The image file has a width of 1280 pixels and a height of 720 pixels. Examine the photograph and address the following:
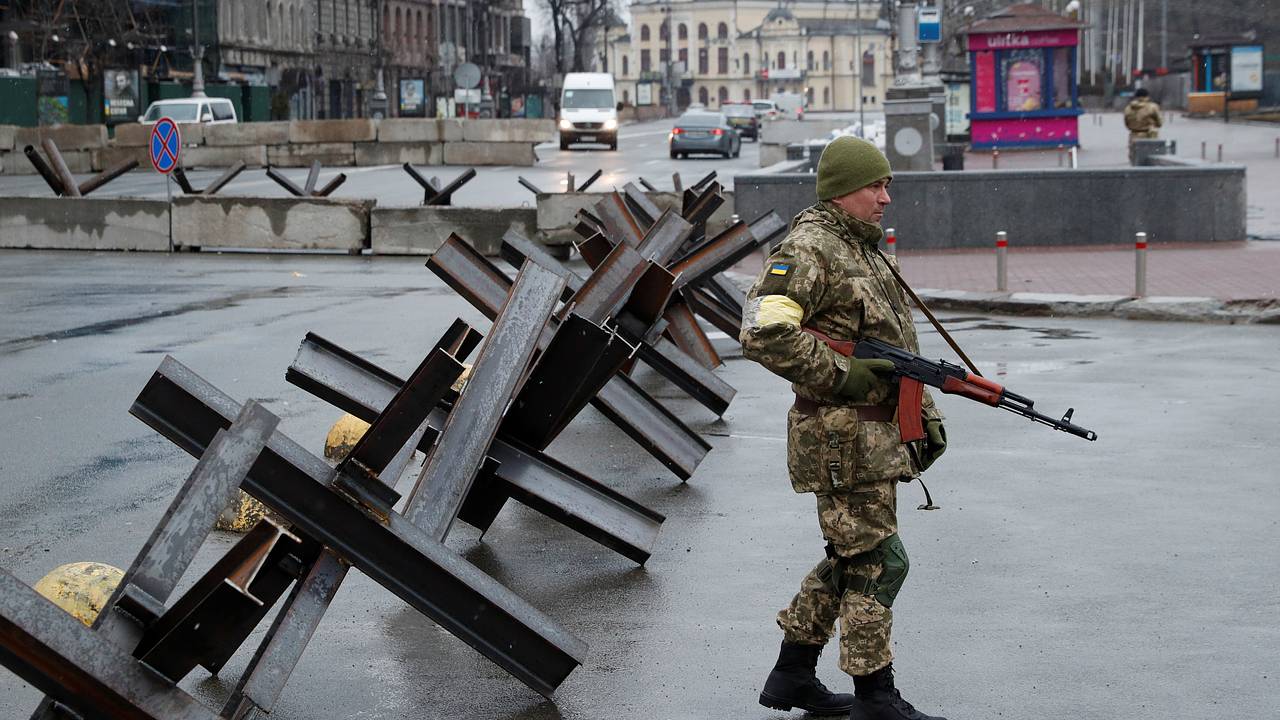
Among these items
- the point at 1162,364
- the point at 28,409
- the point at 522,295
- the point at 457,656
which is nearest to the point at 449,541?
the point at 457,656

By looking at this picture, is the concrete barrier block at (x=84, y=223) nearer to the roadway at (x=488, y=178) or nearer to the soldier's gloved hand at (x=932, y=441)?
the roadway at (x=488, y=178)

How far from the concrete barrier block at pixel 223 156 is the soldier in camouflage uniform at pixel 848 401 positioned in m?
41.1

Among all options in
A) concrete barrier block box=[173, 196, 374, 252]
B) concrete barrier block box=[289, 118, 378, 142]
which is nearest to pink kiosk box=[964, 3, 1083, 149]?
concrete barrier block box=[289, 118, 378, 142]

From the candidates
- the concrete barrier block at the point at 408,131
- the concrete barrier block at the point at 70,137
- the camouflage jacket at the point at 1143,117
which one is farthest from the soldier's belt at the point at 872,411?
the concrete barrier block at the point at 408,131

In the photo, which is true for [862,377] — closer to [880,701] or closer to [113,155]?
[880,701]

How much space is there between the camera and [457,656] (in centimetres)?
555

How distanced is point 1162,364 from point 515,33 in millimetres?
100897

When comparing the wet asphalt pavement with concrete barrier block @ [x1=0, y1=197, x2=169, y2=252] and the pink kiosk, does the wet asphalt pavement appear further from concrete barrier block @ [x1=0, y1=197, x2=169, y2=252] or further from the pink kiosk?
the pink kiosk

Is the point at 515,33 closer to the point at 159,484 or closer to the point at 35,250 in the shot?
the point at 35,250

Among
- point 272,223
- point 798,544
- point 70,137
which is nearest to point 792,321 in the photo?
point 798,544

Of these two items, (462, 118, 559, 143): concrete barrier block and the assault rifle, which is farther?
(462, 118, 559, 143): concrete barrier block

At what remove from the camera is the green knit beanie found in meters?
4.79

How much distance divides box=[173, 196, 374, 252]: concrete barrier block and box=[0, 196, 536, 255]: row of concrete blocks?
1 centimetres

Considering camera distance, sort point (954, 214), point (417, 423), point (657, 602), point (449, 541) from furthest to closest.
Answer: point (954, 214) → point (449, 541) → point (657, 602) → point (417, 423)
